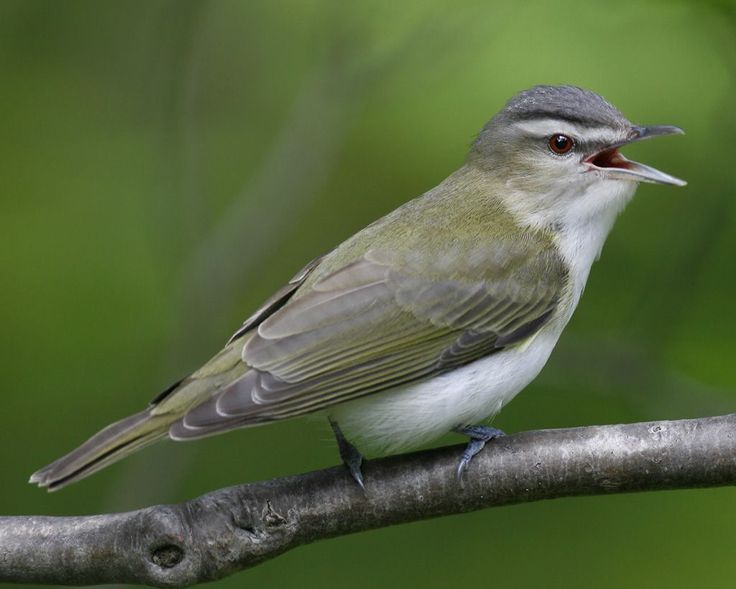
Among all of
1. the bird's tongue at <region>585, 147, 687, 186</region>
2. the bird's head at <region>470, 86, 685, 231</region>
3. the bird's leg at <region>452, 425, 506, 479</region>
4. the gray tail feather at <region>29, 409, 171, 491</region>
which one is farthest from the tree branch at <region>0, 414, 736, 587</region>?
the bird's head at <region>470, 86, 685, 231</region>

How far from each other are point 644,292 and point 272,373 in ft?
6.92

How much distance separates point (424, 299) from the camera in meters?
4.38

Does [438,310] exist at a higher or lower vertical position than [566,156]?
lower

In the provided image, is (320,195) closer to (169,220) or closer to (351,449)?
(169,220)

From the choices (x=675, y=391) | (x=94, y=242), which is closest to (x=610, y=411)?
(x=675, y=391)

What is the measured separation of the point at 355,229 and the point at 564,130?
1864 millimetres

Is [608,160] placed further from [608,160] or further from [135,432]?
[135,432]

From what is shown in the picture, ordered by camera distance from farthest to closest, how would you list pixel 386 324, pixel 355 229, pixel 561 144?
pixel 355 229 < pixel 561 144 < pixel 386 324

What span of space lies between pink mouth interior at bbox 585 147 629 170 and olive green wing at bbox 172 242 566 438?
45cm

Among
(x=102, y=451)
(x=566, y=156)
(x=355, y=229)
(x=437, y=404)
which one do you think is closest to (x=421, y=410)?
(x=437, y=404)

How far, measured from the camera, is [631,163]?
462 cm

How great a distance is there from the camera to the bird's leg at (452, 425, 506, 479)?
3.71 meters

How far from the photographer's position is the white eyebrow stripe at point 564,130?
4555 millimetres

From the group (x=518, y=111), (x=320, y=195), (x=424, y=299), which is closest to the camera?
(x=424, y=299)
